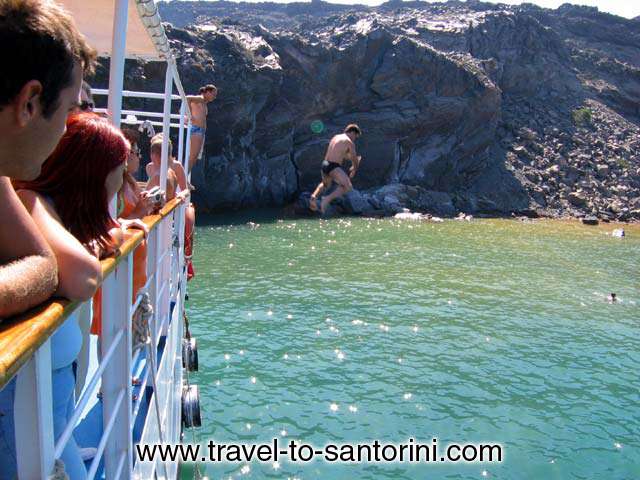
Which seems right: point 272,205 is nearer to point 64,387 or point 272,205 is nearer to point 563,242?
point 563,242

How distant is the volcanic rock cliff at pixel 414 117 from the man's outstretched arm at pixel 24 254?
31815mm

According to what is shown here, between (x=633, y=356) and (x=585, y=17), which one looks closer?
(x=633, y=356)

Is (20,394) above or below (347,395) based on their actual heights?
above

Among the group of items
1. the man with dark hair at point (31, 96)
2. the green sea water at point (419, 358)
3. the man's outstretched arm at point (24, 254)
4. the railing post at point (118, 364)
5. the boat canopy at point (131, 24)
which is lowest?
the green sea water at point (419, 358)

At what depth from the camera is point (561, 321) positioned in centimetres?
1541

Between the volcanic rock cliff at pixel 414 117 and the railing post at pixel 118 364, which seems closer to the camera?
the railing post at pixel 118 364

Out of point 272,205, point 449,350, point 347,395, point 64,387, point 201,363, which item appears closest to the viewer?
point 64,387

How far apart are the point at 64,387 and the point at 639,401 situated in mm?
11217

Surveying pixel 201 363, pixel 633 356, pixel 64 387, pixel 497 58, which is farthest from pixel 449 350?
pixel 497 58

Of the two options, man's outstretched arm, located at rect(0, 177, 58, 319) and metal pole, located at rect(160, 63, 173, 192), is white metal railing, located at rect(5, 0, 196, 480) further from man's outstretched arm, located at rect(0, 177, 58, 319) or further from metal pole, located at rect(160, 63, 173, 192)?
man's outstretched arm, located at rect(0, 177, 58, 319)

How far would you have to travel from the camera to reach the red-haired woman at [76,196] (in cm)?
228

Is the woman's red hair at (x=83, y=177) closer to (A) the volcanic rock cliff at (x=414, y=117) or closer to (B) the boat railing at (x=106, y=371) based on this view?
(B) the boat railing at (x=106, y=371)

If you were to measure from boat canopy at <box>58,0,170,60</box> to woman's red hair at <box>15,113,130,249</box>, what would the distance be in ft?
4.27

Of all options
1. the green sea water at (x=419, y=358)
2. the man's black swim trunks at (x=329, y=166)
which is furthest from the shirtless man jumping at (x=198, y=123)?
the green sea water at (x=419, y=358)
